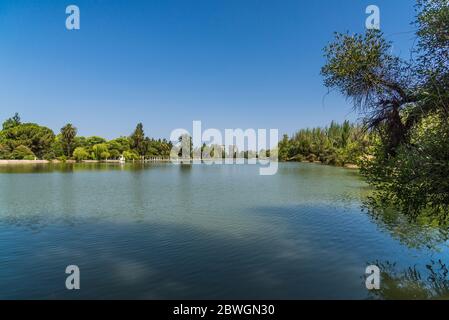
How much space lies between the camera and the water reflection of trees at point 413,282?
1018 cm

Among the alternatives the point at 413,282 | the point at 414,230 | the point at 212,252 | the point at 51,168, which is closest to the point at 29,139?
the point at 51,168

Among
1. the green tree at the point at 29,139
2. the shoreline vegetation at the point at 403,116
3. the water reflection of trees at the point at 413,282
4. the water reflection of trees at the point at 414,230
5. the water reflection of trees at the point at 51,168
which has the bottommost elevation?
the water reflection of trees at the point at 413,282

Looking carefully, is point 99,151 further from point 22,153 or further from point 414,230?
point 414,230

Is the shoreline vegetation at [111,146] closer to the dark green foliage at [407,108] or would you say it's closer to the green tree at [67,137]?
the green tree at [67,137]

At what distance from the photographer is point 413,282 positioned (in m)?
11.2

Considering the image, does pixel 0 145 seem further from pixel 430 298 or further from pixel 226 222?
pixel 430 298

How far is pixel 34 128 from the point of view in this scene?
128 metres

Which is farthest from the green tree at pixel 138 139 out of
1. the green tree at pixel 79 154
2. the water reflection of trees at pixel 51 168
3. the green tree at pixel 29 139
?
the water reflection of trees at pixel 51 168

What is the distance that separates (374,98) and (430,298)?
25.7ft

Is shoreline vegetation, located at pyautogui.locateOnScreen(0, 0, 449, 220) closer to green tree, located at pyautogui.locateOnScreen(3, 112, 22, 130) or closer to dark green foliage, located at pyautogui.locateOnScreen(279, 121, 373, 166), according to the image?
dark green foliage, located at pyautogui.locateOnScreen(279, 121, 373, 166)

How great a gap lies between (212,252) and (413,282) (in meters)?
8.16

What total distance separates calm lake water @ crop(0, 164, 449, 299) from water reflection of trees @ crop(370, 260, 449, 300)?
0.04 m

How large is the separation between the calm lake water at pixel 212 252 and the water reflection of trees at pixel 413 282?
4 cm

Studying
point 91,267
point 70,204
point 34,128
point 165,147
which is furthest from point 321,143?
point 91,267
